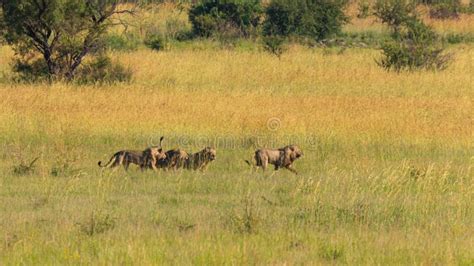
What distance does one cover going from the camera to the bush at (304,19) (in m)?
37.0

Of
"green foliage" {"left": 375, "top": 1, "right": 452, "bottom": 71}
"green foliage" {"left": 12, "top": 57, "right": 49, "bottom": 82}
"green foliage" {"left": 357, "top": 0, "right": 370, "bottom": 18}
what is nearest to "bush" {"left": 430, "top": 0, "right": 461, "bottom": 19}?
"green foliage" {"left": 357, "top": 0, "right": 370, "bottom": 18}

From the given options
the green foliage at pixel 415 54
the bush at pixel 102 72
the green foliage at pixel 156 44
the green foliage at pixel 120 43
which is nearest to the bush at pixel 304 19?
the green foliage at pixel 156 44

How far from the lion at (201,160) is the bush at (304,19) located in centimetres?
2394

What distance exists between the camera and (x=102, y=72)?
81.0 ft

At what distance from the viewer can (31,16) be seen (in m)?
24.2

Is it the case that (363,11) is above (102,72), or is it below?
below

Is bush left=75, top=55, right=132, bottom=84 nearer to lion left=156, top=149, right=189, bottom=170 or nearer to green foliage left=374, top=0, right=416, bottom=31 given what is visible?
lion left=156, top=149, right=189, bottom=170

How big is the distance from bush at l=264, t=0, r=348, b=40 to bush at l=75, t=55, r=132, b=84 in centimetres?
1277

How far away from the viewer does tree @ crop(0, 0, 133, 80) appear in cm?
2406

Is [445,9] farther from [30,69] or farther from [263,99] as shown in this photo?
[263,99]

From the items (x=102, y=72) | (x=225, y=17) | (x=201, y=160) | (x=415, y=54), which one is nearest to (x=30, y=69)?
(x=102, y=72)

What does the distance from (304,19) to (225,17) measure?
366 centimetres

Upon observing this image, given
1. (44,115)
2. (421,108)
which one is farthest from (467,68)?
(44,115)

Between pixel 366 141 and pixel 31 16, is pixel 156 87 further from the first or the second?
pixel 366 141
